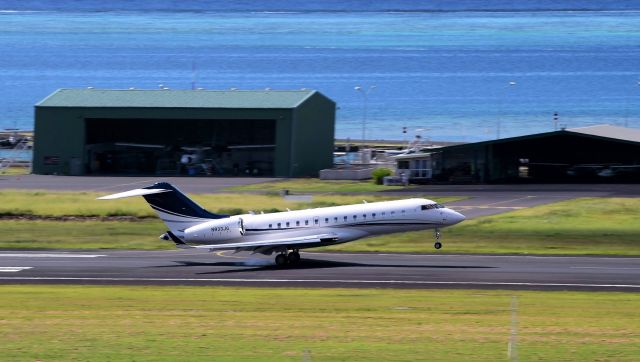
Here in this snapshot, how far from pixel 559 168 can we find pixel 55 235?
57412 mm

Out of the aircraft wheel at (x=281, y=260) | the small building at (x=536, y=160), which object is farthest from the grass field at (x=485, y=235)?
the small building at (x=536, y=160)

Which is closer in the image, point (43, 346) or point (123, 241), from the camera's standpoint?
point (43, 346)

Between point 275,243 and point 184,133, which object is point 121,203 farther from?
point 184,133

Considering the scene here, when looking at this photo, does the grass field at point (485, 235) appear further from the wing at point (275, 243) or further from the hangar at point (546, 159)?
the hangar at point (546, 159)

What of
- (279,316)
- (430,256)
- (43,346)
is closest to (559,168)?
(430,256)

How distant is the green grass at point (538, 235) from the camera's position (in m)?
58.6

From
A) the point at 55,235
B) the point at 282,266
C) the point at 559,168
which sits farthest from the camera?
the point at 559,168

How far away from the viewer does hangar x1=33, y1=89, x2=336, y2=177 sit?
116 meters

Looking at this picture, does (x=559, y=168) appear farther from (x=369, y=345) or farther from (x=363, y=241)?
(x=369, y=345)

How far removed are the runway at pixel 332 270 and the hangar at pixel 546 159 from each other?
48477mm

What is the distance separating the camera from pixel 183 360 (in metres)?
26.8

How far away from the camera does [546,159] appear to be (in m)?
108

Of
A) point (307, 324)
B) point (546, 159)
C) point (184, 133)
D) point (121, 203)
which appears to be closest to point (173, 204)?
point (307, 324)

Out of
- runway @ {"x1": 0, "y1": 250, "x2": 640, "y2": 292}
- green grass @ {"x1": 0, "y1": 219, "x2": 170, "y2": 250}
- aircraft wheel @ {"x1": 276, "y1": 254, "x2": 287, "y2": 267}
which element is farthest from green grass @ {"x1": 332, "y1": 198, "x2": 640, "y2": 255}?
green grass @ {"x1": 0, "y1": 219, "x2": 170, "y2": 250}
